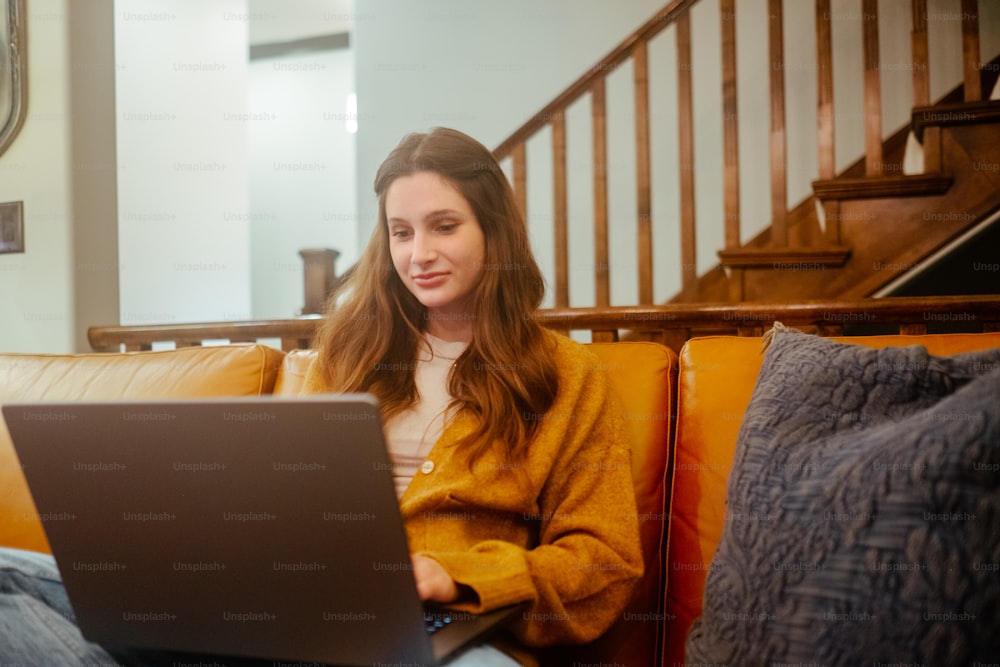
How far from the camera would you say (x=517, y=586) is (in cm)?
86

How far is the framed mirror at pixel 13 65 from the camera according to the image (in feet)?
6.78

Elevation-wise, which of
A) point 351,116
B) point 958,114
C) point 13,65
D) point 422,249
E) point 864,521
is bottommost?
point 864,521

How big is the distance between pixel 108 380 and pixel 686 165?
1.60m

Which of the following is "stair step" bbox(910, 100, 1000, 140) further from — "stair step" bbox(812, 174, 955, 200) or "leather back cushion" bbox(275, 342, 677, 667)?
"leather back cushion" bbox(275, 342, 677, 667)

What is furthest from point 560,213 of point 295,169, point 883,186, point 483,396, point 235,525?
point 295,169

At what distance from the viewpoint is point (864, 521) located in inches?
28.6

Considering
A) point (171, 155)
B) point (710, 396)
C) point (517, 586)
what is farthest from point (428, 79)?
point (517, 586)

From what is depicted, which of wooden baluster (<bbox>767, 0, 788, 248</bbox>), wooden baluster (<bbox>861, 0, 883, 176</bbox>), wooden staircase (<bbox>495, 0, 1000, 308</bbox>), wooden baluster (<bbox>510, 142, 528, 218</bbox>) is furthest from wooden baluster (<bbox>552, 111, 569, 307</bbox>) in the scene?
wooden baluster (<bbox>861, 0, 883, 176</bbox>)

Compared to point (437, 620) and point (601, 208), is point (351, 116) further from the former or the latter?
point (437, 620)

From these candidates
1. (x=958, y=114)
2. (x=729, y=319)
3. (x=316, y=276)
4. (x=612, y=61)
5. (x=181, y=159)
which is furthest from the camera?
(x=181, y=159)

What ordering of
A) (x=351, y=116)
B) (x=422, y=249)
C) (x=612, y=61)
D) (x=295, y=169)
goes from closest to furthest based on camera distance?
1. (x=422, y=249)
2. (x=612, y=61)
3. (x=351, y=116)
4. (x=295, y=169)

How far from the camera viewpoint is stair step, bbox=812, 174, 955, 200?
78.9 inches

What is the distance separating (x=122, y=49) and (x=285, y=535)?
241 centimetres

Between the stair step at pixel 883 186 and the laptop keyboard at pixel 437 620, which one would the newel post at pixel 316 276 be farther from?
the laptop keyboard at pixel 437 620
